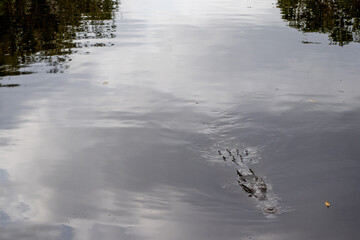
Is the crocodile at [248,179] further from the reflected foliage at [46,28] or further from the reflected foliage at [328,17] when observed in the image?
the reflected foliage at [328,17]

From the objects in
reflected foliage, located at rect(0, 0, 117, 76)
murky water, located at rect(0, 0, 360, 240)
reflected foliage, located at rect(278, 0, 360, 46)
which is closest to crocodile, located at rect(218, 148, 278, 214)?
murky water, located at rect(0, 0, 360, 240)

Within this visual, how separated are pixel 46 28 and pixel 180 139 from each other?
13.5 metres

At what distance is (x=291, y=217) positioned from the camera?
196 inches

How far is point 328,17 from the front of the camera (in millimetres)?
21453

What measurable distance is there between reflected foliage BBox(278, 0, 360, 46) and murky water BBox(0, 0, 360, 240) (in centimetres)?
164

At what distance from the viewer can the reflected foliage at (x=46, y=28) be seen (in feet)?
43.1

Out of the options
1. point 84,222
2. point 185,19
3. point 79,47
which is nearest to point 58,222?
point 84,222

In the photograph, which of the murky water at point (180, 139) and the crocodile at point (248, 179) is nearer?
the murky water at point (180, 139)

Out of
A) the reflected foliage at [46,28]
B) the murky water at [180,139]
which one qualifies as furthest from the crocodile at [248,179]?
the reflected foliage at [46,28]

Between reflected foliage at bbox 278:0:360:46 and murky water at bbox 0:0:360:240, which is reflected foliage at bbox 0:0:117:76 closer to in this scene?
murky water at bbox 0:0:360:240

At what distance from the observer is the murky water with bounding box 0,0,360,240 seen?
197 inches

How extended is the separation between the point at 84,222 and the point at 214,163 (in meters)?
2.40

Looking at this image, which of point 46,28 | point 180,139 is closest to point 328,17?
point 46,28

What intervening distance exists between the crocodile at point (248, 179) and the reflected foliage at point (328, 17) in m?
10.4
